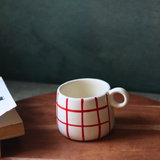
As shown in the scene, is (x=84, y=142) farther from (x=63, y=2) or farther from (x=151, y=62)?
(x=63, y=2)

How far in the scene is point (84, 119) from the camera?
419 mm

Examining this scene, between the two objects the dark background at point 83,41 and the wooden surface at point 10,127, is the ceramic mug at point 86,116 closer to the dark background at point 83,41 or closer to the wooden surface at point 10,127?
the wooden surface at point 10,127

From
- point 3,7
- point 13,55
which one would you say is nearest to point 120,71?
point 13,55

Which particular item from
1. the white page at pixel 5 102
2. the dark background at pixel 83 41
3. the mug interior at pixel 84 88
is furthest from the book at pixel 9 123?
the dark background at pixel 83 41

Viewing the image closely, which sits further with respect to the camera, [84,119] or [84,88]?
[84,88]

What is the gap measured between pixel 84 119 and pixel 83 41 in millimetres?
942

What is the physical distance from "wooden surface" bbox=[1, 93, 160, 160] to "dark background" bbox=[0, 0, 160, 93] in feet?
2.28

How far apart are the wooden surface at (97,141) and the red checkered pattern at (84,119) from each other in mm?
24

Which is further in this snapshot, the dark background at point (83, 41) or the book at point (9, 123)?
the dark background at point (83, 41)

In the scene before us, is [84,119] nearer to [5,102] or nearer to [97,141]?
[97,141]

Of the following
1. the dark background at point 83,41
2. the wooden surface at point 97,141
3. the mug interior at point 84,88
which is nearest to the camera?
the wooden surface at point 97,141

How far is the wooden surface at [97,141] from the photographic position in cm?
40

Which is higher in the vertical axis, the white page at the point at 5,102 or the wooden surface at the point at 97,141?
the white page at the point at 5,102

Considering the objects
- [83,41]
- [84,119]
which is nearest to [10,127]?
[84,119]
